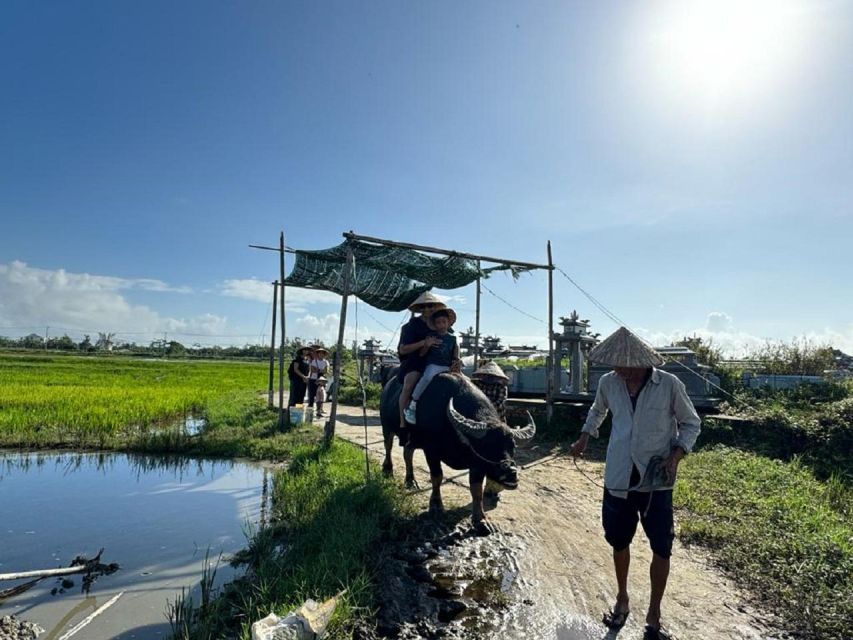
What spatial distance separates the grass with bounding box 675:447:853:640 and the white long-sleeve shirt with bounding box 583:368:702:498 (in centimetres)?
130

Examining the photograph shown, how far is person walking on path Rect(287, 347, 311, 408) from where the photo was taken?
11031 millimetres

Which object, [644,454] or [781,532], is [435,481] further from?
[781,532]

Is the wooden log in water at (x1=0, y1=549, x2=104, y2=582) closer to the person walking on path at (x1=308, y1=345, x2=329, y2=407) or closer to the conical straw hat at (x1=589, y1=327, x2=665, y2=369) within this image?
the conical straw hat at (x1=589, y1=327, x2=665, y2=369)

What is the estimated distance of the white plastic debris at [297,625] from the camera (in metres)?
2.39

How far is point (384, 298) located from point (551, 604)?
6.00 m

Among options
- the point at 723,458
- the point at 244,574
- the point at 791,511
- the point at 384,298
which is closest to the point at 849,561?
the point at 791,511

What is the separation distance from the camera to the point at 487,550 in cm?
411

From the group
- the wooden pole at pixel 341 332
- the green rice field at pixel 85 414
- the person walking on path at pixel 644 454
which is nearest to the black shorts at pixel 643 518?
the person walking on path at pixel 644 454

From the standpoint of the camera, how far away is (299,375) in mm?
11086

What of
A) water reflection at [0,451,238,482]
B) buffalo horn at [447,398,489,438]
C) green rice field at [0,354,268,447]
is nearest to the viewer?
buffalo horn at [447,398,489,438]

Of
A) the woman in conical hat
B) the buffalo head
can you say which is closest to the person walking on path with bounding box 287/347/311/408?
the woman in conical hat

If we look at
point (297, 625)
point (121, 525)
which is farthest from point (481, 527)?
point (121, 525)

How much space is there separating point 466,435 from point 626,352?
195cm

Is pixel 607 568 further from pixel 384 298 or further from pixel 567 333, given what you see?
pixel 567 333
